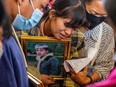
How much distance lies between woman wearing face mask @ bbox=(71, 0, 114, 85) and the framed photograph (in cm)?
16

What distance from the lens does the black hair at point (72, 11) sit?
1.66m

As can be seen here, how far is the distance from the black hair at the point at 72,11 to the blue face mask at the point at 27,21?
117mm

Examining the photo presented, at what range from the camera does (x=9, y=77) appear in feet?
3.98

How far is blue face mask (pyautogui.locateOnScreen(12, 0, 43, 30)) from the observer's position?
1.58 m

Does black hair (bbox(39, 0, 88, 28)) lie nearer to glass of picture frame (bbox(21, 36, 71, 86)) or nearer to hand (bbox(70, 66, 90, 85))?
glass of picture frame (bbox(21, 36, 71, 86))

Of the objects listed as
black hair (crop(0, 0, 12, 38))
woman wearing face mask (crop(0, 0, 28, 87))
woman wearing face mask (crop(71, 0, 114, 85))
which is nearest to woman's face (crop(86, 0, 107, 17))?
woman wearing face mask (crop(71, 0, 114, 85))

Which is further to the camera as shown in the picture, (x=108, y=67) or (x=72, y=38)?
(x=108, y=67)

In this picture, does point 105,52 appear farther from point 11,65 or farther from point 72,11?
point 11,65

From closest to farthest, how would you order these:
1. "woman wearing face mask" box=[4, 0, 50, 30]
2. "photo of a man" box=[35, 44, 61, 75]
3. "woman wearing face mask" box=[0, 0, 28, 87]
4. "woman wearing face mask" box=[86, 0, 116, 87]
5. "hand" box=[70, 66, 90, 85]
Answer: "woman wearing face mask" box=[86, 0, 116, 87] < "woman wearing face mask" box=[0, 0, 28, 87] < "woman wearing face mask" box=[4, 0, 50, 30] < "photo of a man" box=[35, 44, 61, 75] < "hand" box=[70, 66, 90, 85]

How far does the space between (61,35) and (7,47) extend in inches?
19.7

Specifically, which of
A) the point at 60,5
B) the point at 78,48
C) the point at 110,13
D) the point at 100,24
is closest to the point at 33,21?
the point at 60,5

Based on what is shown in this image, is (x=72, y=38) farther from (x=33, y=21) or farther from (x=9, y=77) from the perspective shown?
(x=9, y=77)

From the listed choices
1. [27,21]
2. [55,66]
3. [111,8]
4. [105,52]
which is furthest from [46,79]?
[111,8]

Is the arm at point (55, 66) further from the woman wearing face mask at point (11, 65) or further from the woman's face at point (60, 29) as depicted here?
the woman wearing face mask at point (11, 65)
